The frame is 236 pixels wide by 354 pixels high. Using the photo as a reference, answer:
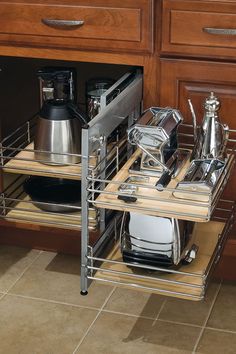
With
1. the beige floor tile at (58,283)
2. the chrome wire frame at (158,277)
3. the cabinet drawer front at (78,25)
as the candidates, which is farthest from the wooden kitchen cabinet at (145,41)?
the beige floor tile at (58,283)

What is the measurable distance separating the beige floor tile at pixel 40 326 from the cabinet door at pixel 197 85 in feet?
2.32

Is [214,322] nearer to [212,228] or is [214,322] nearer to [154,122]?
[212,228]

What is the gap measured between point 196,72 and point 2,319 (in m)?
0.96

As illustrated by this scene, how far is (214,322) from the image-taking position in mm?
2449

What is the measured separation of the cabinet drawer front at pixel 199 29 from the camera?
2.27 m

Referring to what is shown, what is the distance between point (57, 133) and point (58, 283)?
0.51 meters

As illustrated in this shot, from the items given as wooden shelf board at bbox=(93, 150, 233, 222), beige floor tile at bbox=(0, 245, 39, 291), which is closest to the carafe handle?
wooden shelf board at bbox=(93, 150, 233, 222)

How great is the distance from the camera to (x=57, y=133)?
8.26 ft

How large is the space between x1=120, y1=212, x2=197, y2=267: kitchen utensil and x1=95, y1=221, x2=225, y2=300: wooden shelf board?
32 mm

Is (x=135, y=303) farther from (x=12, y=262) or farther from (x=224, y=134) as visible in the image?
(x=224, y=134)

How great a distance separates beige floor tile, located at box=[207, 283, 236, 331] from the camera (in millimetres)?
2439

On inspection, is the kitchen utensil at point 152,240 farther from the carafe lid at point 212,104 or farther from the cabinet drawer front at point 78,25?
the cabinet drawer front at point 78,25

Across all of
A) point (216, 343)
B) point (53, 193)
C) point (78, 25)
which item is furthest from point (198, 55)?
point (216, 343)

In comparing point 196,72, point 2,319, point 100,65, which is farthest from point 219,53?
point 2,319
